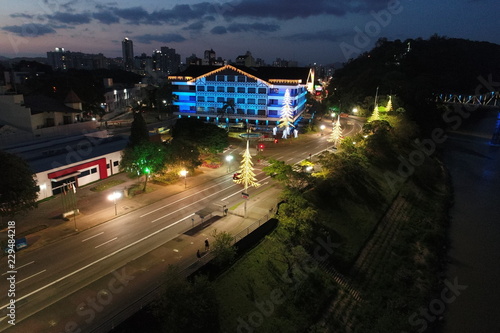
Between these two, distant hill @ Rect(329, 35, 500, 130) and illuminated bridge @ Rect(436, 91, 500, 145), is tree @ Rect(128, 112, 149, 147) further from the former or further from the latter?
illuminated bridge @ Rect(436, 91, 500, 145)

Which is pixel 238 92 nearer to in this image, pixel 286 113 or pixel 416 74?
pixel 286 113

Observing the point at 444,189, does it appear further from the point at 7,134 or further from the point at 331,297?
the point at 7,134

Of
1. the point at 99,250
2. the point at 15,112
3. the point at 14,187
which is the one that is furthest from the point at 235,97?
the point at 99,250

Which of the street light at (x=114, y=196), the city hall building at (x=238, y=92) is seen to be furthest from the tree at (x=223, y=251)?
the city hall building at (x=238, y=92)

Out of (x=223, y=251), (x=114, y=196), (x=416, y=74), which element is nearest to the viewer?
(x=223, y=251)

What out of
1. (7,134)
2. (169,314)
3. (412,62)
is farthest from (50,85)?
(412,62)

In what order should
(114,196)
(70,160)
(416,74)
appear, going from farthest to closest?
1. (416,74)
2. (70,160)
3. (114,196)

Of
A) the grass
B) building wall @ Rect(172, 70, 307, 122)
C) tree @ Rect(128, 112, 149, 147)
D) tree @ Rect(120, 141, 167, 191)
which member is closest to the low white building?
tree @ Rect(128, 112, 149, 147)

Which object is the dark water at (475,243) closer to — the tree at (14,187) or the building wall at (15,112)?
the tree at (14,187)
